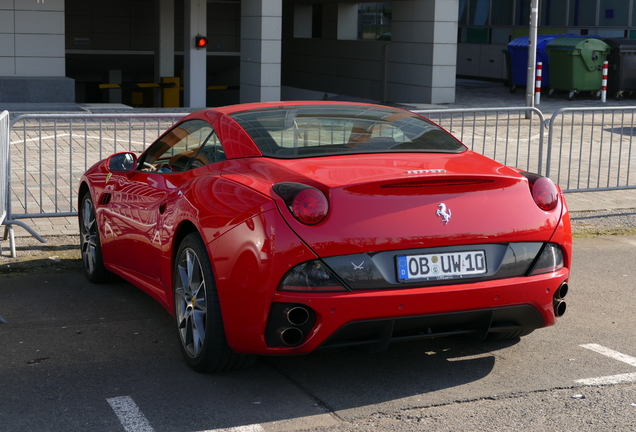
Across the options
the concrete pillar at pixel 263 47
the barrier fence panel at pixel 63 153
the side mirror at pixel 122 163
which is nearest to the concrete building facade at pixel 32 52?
the concrete pillar at pixel 263 47

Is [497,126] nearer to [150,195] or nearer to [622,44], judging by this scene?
[150,195]

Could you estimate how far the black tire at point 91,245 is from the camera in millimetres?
6141

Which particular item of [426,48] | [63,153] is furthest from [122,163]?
[426,48]

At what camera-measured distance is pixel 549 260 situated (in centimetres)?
435

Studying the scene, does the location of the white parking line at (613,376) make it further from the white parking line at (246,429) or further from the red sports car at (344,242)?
the white parking line at (246,429)

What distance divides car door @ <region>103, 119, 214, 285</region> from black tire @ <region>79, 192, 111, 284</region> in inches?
12.6

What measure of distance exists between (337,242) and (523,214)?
0.99 meters

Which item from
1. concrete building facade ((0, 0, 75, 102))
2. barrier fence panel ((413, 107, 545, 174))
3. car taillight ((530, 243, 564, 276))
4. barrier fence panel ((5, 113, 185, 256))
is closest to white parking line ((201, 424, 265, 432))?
car taillight ((530, 243, 564, 276))

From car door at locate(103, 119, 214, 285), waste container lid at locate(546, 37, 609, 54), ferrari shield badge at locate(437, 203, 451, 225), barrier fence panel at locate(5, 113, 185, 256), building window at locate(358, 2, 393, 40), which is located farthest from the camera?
building window at locate(358, 2, 393, 40)

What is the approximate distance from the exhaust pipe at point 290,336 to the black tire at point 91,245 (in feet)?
8.16

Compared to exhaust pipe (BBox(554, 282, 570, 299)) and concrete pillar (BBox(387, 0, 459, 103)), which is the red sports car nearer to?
exhaust pipe (BBox(554, 282, 570, 299))

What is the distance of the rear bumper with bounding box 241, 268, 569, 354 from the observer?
390 cm

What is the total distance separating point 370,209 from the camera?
13.1 ft

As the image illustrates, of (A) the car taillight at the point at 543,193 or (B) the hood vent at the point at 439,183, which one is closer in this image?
(B) the hood vent at the point at 439,183
